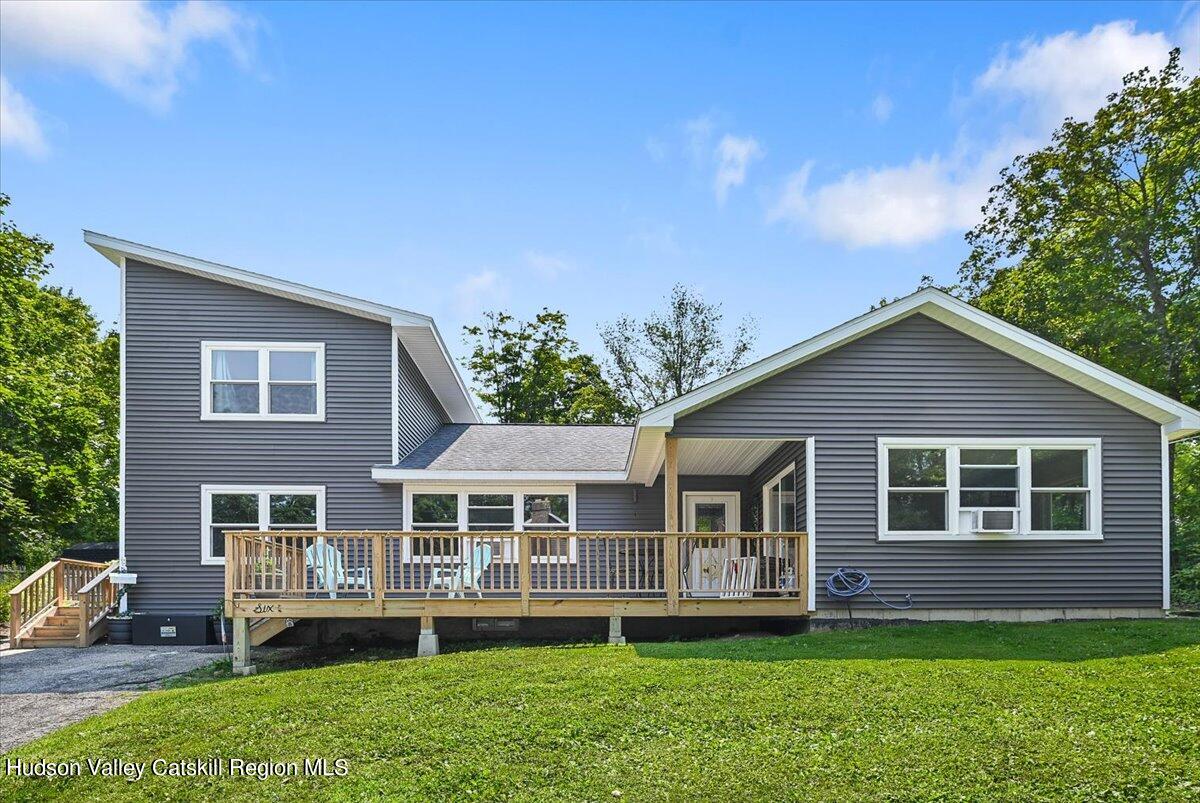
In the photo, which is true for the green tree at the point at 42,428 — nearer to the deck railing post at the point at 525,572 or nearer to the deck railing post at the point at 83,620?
the deck railing post at the point at 83,620

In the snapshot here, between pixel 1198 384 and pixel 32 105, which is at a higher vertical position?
pixel 32 105

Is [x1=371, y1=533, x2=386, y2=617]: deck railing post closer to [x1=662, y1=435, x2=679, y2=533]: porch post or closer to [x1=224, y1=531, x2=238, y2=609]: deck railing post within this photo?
[x1=224, y1=531, x2=238, y2=609]: deck railing post

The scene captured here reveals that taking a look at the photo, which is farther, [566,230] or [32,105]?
[566,230]

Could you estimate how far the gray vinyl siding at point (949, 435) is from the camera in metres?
11.9

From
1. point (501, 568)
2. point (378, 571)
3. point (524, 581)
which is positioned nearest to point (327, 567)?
point (378, 571)

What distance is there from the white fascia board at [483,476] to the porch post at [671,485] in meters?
3.82

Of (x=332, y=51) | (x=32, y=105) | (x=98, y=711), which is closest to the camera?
(x=98, y=711)

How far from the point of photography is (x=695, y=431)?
11.7 metres

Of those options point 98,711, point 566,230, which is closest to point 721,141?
point 566,230

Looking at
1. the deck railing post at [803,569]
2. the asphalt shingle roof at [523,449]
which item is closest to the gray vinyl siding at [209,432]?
the asphalt shingle roof at [523,449]

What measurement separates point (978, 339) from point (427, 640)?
834 centimetres

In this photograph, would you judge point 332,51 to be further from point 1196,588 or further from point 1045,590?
point 1196,588

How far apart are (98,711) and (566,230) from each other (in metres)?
17.3

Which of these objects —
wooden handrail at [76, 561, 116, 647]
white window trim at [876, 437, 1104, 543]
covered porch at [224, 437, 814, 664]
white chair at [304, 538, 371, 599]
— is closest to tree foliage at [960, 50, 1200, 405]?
white window trim at [876, 437, 1104, 543]
